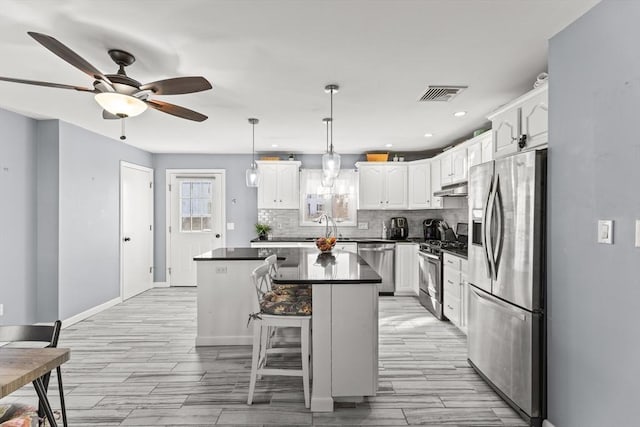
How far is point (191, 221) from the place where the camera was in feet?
22.1

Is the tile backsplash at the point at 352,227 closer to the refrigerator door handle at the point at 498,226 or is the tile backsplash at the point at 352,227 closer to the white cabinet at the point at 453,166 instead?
the white cabinet at the point at 453,166

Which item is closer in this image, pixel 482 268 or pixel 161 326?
pixel 482 268

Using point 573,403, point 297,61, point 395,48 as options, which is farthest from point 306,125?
point 573,403

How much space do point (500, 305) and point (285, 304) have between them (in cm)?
155

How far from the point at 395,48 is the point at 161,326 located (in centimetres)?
398

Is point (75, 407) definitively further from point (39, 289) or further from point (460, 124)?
point (460, 124)

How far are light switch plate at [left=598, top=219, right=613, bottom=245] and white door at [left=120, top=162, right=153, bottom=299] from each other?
5.87 m

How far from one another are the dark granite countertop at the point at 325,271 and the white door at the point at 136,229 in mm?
3407

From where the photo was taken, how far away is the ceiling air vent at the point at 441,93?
324cm

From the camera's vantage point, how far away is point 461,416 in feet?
8.04

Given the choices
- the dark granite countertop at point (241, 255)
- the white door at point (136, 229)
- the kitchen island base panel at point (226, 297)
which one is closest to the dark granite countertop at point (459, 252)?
the dark granite countertop at point (241, 255)

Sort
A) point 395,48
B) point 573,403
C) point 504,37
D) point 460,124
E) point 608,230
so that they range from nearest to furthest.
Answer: point 608,230
point 573,403
point 504,37
point 395,48
point 460,124

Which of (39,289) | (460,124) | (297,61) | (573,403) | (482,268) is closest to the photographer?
(573,403)

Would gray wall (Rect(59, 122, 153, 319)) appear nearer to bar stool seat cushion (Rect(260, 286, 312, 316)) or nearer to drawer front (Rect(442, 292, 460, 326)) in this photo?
bar stool seat cushion (Rect(260, 286, 312, 316))
